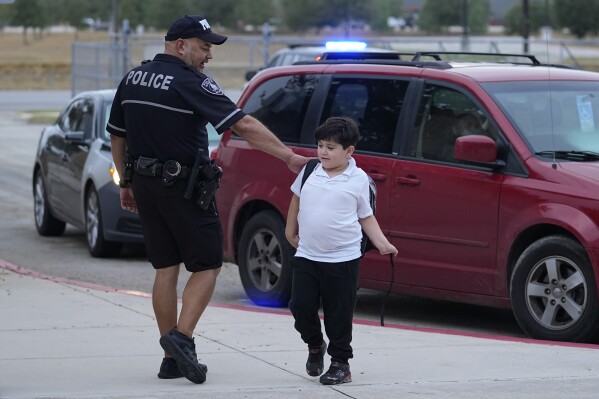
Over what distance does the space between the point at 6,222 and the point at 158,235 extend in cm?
945

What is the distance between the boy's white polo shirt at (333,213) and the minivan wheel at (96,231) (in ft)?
20.7

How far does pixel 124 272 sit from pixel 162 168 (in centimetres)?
563

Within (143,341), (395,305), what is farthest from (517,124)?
(143,341)

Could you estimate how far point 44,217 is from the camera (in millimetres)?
14578

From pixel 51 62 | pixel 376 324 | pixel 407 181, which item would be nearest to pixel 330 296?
pixel 376 324

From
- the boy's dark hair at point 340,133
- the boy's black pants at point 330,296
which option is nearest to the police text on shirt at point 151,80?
the boy's dark hair at point 340,133

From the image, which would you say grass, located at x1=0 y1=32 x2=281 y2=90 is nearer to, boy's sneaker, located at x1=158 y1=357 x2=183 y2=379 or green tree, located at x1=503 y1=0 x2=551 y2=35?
boy's sneaker, located at x1=158 y1=357 x2=183 y2=379

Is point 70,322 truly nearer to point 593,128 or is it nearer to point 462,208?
point 462,208

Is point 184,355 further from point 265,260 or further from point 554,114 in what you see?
point 554,114

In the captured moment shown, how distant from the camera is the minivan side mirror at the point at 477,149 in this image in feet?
28.2

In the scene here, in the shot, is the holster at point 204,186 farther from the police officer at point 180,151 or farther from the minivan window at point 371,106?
the minivan window at point 371,106

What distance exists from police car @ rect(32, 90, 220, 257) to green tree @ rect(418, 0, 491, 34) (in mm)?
70489

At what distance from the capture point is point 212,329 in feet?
27.5

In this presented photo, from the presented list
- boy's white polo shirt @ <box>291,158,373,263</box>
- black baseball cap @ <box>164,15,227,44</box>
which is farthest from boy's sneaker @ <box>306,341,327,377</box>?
black baseball cap @ <box>164,15,227,44</box>
